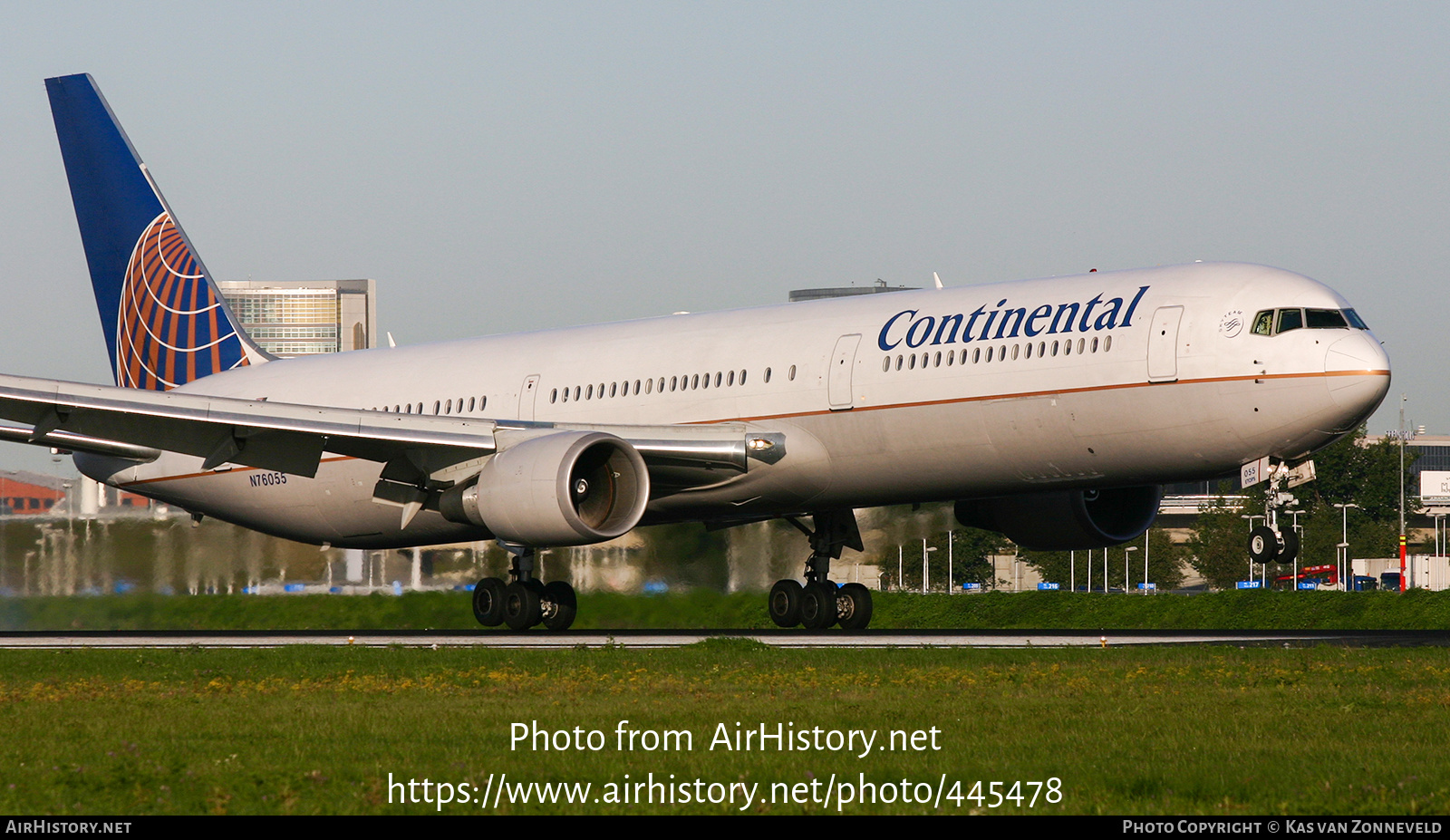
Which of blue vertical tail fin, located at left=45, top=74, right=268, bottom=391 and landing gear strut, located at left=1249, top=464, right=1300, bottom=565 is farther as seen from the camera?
blue vertical tail fin, located at left=45, top=74, right=268, bottom=391

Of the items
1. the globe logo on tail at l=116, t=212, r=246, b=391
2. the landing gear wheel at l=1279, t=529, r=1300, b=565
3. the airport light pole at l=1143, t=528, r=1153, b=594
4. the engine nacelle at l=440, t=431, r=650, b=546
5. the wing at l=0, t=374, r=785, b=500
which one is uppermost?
the globe logo on tail at l=116, t=212, r=246, b=391

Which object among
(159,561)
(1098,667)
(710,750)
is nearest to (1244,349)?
(1098,667)

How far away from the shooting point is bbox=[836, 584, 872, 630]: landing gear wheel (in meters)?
28.8

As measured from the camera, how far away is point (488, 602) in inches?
1107

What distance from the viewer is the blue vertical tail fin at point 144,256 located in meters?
35.1

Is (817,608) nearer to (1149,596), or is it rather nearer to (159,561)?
(159,561)

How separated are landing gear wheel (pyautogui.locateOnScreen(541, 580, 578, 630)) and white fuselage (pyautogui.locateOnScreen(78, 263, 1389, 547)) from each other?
1655 mm

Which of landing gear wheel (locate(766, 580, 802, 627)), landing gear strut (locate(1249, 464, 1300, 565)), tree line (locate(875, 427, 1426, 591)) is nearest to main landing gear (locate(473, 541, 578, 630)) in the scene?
landing gear wheel (locate(766, 580, 802, 627))

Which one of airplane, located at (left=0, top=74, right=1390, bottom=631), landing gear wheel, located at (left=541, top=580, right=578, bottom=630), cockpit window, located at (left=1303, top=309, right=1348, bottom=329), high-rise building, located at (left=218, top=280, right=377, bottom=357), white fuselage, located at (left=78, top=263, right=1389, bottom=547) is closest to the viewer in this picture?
white fuselage, located at (left=78, top=263, right=1389, bottom=547)

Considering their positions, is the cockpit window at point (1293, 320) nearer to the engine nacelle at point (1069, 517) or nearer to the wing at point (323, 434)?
the engine nacelle at point (1069, 517)

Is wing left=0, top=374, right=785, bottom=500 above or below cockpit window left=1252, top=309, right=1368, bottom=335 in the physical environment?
below

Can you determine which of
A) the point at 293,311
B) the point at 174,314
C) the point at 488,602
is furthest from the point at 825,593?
the point at 293,311

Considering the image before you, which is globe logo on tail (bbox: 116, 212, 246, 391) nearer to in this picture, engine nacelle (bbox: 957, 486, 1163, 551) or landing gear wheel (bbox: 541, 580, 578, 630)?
landing gear wheel (bbox: 541, 580, 578, 630)

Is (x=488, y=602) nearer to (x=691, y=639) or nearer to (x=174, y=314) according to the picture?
(x=691, y=639)
